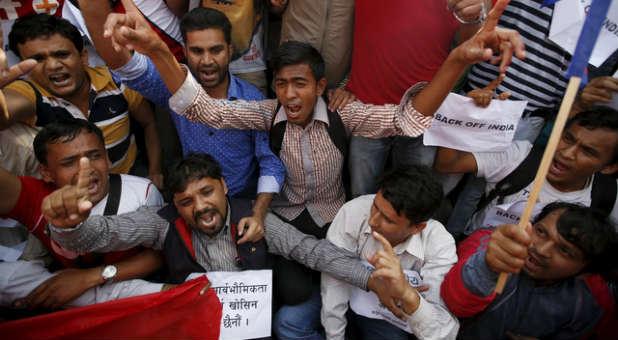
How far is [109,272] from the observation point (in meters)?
1.94

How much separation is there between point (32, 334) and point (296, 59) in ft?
5.89

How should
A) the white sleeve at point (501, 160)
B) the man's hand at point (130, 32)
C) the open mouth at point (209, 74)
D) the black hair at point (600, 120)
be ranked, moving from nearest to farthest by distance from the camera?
1. the man's hand at point (130, 32)
2. the black hair at point (600, 120)
3. the white sleeve at point (501, 160)
4. the open mouth at point (209, 74)

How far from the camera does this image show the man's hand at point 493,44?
154cm

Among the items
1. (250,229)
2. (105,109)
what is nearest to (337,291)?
(250,229)

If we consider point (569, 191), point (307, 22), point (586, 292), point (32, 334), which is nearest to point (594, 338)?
point (586, 292)

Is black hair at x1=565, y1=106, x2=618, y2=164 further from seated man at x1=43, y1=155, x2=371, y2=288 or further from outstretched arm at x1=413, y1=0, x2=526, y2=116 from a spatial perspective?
seated man at x1=43, y1=155, x2=371, y2=288

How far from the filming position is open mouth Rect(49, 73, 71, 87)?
2254mm

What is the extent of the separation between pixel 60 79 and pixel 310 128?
155cm

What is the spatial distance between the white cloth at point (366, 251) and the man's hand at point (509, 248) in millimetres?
507

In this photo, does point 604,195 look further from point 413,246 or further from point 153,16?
point 153,16

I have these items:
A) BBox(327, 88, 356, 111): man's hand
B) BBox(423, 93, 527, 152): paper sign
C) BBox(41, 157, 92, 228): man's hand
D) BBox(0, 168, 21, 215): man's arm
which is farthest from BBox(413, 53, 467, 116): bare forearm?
BBox(0, 168, 21, 215): man's arm

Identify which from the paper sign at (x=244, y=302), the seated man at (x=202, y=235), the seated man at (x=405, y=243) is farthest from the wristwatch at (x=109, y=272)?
the seated man at (x=405, y=243)

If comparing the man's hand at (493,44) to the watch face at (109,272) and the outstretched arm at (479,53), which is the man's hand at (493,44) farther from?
the watch face at (109,272)

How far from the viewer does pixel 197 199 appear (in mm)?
1928
